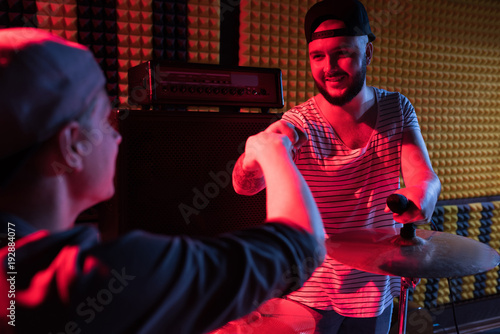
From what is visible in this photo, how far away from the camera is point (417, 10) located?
294 cm

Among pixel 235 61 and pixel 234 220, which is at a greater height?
pixel 235 61

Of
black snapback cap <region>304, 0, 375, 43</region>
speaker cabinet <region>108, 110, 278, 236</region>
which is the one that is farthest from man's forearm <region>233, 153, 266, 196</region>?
black snapback cap <region>304, 0, 375, 43</region>

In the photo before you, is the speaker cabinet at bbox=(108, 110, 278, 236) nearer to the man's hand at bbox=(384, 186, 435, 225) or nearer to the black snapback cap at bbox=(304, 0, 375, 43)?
the black snapback cap at bbox=(304, 0, 375, 43)

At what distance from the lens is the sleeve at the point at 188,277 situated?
472mm

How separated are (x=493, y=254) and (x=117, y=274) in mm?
1112

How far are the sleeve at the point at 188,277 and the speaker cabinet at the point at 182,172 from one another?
882mm

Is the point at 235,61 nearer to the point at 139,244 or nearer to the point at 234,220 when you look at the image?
the point at 234,220

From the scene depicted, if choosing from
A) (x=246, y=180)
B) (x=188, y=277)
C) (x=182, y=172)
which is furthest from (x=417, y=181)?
(x=188, y=277)

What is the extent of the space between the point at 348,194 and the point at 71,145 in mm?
1136

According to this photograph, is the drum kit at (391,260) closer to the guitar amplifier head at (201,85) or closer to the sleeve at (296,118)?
the sleeve at (296,118)

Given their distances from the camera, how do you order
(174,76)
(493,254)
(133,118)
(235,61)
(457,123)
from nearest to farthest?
(493,254) → (133,118) → (174,76) → (235,61) → (457,123)

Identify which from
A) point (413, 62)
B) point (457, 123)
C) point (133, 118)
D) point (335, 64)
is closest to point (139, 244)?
point (133, 118)

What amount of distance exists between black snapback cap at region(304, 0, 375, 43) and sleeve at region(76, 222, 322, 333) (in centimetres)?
110

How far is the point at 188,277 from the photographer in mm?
488
